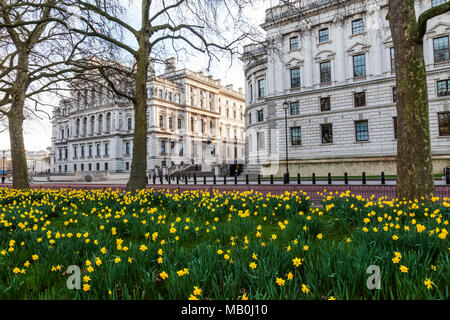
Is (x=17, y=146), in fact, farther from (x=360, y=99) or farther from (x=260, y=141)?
(x=360, y=99)

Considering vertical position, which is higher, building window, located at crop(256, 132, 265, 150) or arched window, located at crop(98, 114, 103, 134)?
arched window, located at crop(98, 114, 103, 134)

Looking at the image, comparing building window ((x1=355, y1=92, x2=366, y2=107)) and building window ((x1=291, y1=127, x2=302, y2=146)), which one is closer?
building window ((x1=355, y1=92, x2=366, y2=107))

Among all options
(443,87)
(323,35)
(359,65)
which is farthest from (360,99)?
(323,35)

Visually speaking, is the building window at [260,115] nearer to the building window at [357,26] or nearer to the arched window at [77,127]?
the building window at [357,26]

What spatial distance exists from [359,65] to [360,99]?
396 centimetres

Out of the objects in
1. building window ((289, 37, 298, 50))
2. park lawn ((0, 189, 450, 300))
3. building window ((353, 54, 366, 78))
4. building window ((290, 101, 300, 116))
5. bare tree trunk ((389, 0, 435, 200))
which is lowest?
park lawn ((0, 189, 450, 300))

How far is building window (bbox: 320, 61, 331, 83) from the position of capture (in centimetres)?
3438

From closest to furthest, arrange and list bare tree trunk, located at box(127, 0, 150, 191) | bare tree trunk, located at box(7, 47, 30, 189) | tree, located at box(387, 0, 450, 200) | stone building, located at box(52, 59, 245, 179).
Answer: tree, located at box(387, 0, 450, 200)
bare tree trunk, located at box(127, 0, 150, 191)
bare tree trunk, located at box(7, 47, 30, 189)
stone building, located at box(52, 59, 245, 179)

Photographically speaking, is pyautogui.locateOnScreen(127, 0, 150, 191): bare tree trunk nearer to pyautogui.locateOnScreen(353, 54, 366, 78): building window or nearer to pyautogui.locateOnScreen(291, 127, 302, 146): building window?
pyautogui.locateOnScreen(291, 127, 302, 146): building window

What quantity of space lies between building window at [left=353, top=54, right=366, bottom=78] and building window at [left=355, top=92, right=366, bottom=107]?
2.06 metres

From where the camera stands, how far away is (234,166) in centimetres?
4038

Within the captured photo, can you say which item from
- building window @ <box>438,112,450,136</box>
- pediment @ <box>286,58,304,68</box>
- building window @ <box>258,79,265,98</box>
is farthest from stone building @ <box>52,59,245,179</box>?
building window @ <box>438,112,450,136</box>

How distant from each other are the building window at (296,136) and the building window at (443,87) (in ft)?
46.1

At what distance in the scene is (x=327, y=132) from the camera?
33.8 metres
